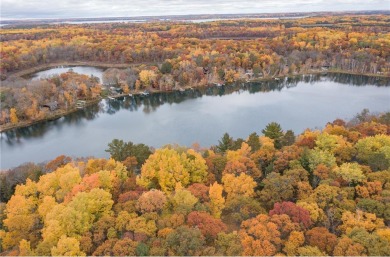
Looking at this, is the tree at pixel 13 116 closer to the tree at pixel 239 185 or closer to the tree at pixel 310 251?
the tree at pixel 239 185

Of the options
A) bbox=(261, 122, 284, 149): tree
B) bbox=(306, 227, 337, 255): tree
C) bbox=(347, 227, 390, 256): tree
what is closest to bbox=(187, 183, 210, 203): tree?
bbox=(306, 227, 337, 255): tree

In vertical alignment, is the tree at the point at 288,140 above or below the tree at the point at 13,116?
above

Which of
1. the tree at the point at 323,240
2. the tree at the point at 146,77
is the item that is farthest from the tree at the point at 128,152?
the tree at the point at 146,77

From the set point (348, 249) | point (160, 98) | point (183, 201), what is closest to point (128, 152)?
point (183, 201)

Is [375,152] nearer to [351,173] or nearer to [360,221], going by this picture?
[351,173]

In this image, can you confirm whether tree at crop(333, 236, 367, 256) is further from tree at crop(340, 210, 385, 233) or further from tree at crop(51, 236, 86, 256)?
tree at crop(51, 236, 86, 256)

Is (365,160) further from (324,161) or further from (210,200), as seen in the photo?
(210,200)

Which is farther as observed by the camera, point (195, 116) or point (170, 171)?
point (195, 116)
